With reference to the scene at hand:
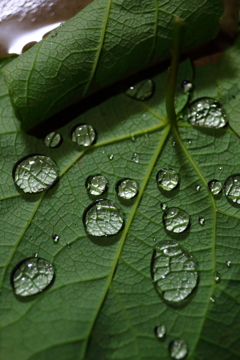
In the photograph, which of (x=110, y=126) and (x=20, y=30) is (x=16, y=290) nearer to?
(x=110, y=126)

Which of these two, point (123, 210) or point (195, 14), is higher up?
point (195, 14)

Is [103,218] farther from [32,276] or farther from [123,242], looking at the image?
[32,276]

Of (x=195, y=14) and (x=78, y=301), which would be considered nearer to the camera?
(x=78, y=301)

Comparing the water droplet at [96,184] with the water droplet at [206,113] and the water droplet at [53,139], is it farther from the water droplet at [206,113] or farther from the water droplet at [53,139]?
the water droplet at [206,113]

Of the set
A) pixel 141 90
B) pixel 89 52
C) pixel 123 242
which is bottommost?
pixel 123 242

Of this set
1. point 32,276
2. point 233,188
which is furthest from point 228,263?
point 32,276

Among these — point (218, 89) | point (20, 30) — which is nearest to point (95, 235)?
point (218, 89)

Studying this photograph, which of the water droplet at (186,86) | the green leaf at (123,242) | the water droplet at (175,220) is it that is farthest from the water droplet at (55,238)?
the water droplet at (186,86)
